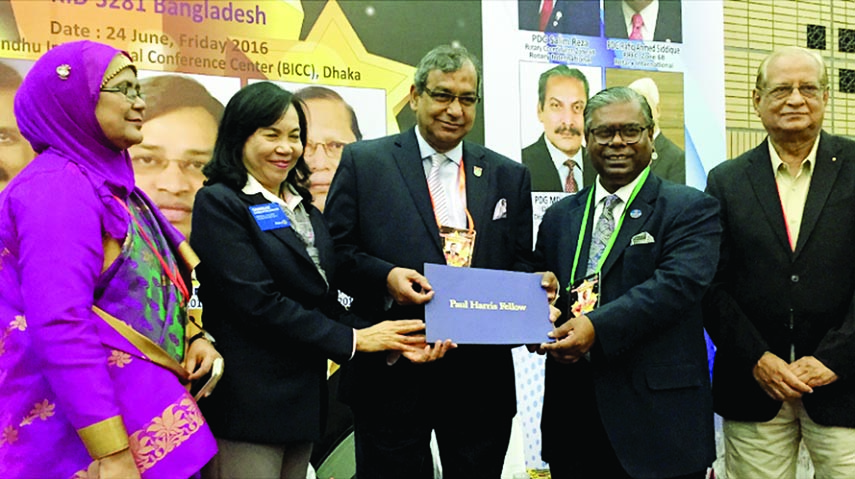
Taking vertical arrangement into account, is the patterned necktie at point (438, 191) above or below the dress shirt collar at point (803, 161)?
below

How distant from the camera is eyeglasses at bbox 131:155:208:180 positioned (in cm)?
417

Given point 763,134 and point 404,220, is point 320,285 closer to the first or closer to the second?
point 404,220

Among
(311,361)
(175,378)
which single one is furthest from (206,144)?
(175,378)

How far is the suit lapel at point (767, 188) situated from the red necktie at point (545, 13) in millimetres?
2156

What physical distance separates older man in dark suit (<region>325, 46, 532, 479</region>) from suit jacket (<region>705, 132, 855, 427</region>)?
1063 millimetres

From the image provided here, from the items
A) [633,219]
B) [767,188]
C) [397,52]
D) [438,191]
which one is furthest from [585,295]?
[397,52]

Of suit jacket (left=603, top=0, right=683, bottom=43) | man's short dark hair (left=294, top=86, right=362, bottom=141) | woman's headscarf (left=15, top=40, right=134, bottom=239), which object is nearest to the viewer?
woman's headscarf (left=15, top=40, right=134, bottom=239)

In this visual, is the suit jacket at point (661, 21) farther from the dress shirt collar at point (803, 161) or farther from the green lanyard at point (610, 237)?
the green lanyard at point (610, 237)

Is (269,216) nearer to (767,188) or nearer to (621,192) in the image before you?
(621,192)

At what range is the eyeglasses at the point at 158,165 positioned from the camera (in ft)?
13.7

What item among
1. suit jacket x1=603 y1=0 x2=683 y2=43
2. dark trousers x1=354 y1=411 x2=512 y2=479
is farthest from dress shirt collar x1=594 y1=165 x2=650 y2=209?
suit jacket x1=603 y1=0 x2=683 y2=43

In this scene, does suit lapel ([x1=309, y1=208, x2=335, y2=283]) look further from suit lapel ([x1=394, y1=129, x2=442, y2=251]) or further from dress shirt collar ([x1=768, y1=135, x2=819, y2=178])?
dress shirt collar ([x1=768, y1=135, x2=819, y2=178])

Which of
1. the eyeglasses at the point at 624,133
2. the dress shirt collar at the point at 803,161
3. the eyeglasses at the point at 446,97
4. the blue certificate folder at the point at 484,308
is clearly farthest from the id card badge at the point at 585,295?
the dress shirt collar at the point at 803,161

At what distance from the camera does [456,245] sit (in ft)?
9.28
